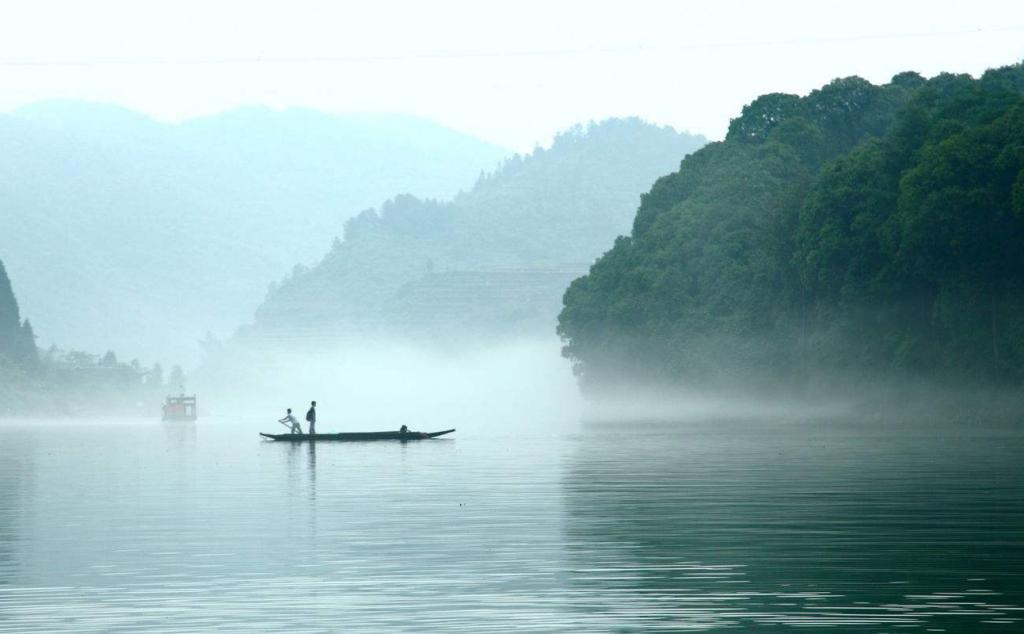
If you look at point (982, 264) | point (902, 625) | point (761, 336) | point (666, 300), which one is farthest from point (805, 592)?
point (666, 300)

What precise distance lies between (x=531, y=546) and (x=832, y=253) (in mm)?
78665

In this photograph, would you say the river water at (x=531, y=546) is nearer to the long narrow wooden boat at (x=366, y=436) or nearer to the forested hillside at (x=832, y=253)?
the long narrow wooden boat at (x=366, y=436)

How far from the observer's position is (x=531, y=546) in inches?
1330

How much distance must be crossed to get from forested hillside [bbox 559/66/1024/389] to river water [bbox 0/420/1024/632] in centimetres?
3086

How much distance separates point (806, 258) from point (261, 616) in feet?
299

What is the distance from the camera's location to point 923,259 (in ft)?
318

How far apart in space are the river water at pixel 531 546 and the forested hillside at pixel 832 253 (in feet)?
101

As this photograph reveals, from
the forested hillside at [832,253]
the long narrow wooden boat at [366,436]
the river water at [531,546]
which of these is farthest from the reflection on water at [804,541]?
the forested hillside at [832,253]

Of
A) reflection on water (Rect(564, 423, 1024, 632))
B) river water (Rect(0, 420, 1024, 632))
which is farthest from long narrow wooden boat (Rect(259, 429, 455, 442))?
reflection on water (Rect(564, 423, 1024, 632))

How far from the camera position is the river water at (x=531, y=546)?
25.3 m

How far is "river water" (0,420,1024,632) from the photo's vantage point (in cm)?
2528

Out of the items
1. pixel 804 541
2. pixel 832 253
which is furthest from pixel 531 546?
pixel 832 253

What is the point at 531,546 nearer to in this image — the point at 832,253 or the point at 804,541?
the point at 804,541

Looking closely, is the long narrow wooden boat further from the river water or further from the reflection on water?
the reflection on water
